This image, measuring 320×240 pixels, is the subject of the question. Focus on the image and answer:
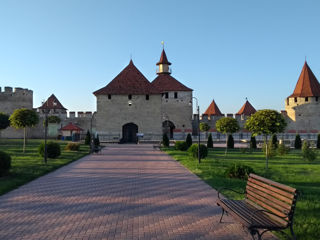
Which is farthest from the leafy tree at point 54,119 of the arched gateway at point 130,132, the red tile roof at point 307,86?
the red tile roof at point 307,86

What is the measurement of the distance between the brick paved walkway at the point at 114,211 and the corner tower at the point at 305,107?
131 feet

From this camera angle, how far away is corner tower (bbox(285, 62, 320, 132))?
42844mm

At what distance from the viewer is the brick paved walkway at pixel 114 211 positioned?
4516mm

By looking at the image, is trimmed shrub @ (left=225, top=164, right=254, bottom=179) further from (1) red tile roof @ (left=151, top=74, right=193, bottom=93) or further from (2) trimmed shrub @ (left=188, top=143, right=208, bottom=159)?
(1) red tile roof @ (left=151, top=74, right=193, bottom=93)

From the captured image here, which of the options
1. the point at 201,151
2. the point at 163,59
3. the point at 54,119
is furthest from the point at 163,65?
the point at 201,151

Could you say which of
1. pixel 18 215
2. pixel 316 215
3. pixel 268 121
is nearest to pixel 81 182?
pixel 18 215

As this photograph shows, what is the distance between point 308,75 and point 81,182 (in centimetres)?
4646

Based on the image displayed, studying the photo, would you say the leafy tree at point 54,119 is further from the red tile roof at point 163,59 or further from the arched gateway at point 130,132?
the red tile roof at point 163,59

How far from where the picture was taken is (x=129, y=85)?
35750mm

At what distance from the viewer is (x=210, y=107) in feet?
177

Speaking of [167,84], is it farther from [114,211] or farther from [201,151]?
[114,211]

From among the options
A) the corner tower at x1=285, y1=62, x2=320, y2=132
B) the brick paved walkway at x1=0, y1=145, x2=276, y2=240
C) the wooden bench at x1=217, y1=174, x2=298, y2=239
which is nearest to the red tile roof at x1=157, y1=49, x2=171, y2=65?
the corner tower at x1=285, y1=62, x2=320, y2=132

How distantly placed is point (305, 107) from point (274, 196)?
44445 mm

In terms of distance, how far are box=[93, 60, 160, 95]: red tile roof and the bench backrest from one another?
3051cm
